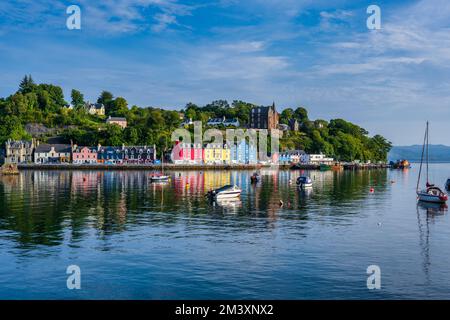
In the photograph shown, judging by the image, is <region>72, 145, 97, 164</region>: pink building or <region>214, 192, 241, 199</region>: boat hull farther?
<region>72, 145, 97, 164</region>: pink building

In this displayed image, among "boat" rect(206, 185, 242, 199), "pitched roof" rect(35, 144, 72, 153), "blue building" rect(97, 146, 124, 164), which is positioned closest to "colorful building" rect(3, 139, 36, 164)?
"pitched roof" rect(35, 144, 72, 153)

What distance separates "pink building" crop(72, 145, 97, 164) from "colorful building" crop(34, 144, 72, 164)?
2196 millimetres

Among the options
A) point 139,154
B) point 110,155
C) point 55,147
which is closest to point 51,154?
point 55,147

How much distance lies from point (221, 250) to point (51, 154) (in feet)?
499

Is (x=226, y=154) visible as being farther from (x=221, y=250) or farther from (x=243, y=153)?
(x=221, y=250)

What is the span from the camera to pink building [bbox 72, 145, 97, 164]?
171750mm

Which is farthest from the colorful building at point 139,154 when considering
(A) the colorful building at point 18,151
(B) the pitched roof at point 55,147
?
(A) the colorful building at point 18,151

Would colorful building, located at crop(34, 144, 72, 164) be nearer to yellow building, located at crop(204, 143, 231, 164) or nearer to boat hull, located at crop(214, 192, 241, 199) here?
yellow building, located at crop(204, 143, 231, 164)

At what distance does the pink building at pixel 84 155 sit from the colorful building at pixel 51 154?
86.5 inches

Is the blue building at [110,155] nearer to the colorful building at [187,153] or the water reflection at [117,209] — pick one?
the colorful building at [187,153]

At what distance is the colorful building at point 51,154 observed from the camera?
17090 centimetres

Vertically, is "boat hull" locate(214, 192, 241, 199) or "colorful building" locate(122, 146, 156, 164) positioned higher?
"colorful building" locate(122, 146, 156, 164)
